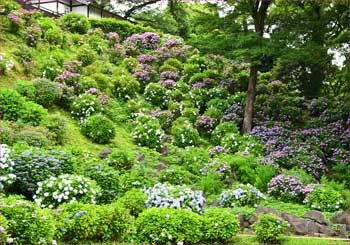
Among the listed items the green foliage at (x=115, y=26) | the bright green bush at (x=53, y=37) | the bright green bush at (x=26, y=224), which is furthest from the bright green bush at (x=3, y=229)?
the green foliage at (x=115, y=26)

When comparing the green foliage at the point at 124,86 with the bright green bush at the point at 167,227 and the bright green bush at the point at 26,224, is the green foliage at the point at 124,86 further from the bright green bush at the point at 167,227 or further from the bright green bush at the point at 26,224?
the bright green bush at the point at 26,224

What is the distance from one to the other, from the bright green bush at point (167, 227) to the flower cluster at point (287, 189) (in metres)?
4.75

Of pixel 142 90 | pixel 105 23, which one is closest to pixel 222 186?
pixel 142 90

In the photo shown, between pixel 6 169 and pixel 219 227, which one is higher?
pixel 6 169

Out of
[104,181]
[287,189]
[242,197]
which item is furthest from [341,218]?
[104,181]

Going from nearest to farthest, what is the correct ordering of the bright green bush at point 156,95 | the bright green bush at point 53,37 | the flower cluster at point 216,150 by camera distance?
the flower cluster at point 216,150, the bright green bush at point 156,95, the bright green bush at point 53,37

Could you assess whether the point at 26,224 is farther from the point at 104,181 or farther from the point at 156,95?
the point at 156,95

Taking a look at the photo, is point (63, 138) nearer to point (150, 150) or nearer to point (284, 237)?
point (150, 150)

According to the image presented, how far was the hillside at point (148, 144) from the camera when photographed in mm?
7121

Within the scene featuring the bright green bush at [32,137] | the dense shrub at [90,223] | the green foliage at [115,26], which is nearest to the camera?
the dense shrub at [90,223]

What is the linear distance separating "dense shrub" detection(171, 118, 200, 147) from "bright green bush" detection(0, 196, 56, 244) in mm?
9225

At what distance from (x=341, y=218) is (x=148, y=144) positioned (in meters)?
6.58

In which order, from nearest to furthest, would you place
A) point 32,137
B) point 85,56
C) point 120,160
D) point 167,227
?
point 167,227, point 32,137, point 120,160, point 85,56

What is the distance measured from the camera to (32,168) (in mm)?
8023
